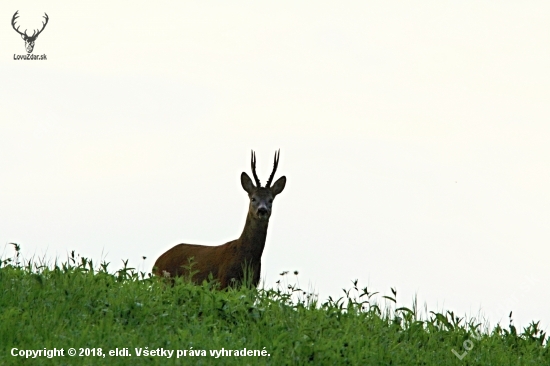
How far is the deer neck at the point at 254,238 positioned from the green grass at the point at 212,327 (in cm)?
312

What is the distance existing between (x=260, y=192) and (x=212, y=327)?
495 centimetres

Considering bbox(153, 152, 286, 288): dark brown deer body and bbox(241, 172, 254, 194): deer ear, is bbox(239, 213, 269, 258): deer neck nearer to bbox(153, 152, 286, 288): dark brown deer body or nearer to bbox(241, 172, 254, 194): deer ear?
bbox(153, 152, 286, 288): dark brown deer body

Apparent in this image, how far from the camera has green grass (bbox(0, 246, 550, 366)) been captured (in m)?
7.71

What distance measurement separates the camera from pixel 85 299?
888cm

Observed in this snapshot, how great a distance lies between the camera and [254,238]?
13258mm

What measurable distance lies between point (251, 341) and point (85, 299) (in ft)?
5.99

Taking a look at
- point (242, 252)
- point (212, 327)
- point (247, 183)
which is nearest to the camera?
point (212, 327)

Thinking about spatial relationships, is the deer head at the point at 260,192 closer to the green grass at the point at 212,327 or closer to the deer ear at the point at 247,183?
the deer ear at the point at 247,183

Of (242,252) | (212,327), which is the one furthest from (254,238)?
(212,327)

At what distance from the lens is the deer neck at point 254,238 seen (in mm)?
13202

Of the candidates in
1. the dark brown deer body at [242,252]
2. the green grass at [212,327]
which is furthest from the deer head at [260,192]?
the green grass at [212,327]

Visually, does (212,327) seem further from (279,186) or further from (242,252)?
(279,186)

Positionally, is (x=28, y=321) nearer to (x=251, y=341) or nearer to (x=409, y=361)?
(x=251, y=341)

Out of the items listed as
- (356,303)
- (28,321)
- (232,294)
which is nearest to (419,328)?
(356,303)
